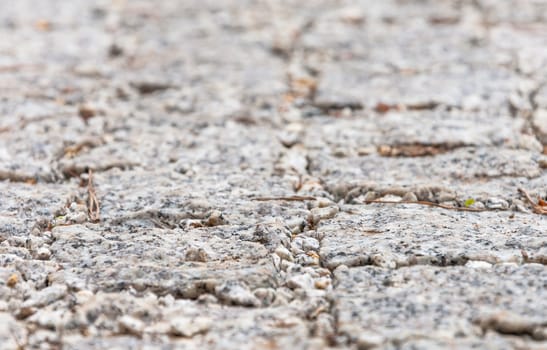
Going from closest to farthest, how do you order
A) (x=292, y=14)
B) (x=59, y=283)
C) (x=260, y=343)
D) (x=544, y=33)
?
(x=260, y=343), (x=59, y=283), (x=544, y=33), (x=292, y=14)

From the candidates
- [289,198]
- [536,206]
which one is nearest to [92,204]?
[289,198]

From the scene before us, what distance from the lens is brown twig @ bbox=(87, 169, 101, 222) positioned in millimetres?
2086

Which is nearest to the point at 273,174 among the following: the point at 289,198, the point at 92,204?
the point at 289,198

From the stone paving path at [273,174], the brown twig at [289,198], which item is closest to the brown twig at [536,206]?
the stone paving path at [273,174]

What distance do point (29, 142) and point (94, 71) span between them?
2.34 feet

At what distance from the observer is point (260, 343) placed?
151 cm

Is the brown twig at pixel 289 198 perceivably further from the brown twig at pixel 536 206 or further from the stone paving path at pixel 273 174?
the brown twig at pixel 536 206

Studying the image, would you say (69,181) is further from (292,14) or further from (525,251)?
(292,14)

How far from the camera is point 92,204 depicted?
2.15 metres

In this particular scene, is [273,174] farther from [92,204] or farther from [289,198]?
[92,204]

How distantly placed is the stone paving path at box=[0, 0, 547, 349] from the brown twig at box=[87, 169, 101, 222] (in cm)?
1

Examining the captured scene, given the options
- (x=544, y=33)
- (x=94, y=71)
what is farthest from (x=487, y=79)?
(x=94, y=71)

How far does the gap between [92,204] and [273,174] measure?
54cm

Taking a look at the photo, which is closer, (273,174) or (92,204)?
(92,204)
